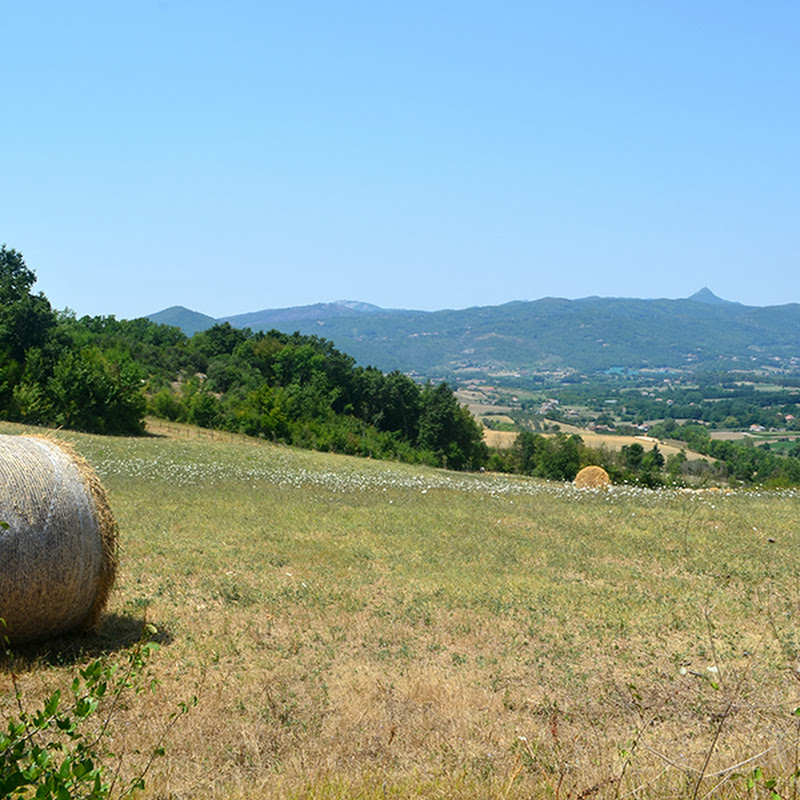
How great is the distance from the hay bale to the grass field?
497 mm

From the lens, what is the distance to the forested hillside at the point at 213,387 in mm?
51875

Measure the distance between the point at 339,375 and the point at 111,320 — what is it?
3671 cm

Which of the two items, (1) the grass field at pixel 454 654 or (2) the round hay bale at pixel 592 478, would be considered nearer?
(1) the grass field at pixel 454 654

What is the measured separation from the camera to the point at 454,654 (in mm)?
9477

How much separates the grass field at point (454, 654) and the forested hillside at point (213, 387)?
113 feet

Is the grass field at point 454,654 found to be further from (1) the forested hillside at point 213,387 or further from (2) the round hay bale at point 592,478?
(1) the forested hillside at point 213,387

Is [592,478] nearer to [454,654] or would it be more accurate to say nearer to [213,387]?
[454,654]

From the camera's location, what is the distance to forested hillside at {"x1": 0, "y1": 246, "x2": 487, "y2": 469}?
170 ft

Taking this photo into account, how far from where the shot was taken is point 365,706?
25.1 ft

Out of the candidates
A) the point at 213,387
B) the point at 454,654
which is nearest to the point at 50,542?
the point at 454,654

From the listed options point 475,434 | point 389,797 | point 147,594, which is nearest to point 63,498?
point 147,594

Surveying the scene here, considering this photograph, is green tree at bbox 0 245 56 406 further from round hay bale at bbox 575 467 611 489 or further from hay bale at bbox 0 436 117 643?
hay bale at bbox 0 436 117 643

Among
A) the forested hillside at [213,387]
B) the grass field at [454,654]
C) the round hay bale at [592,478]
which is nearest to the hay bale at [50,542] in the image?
the grass field at [454,654]

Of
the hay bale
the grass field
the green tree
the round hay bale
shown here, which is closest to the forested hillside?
the green tree
